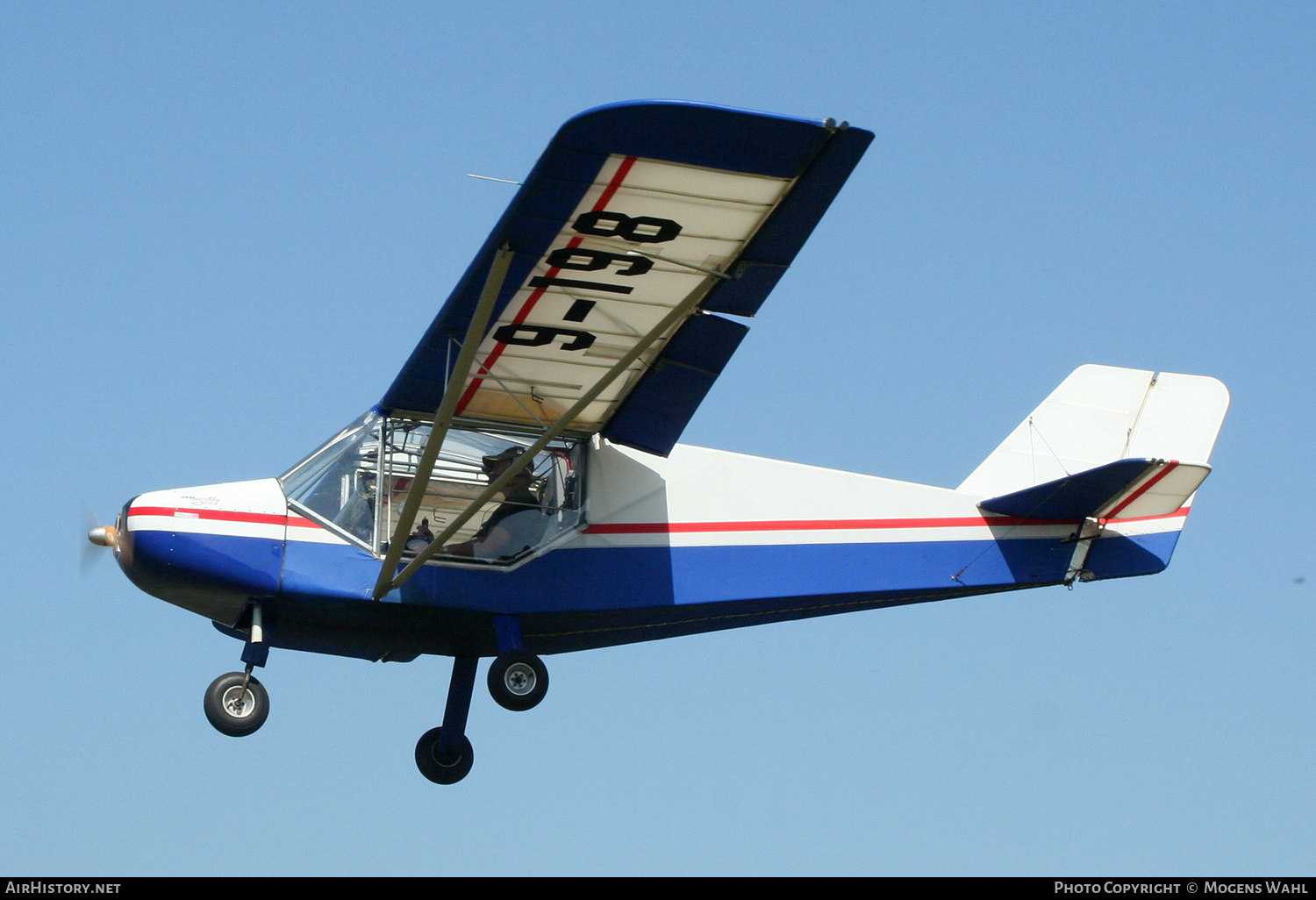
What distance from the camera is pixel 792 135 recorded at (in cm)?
940

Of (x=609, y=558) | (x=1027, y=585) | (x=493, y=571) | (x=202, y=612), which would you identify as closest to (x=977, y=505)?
(x=1027, y=585)

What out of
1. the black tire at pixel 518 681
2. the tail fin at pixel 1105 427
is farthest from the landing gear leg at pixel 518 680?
the tail fin at pixel 1105 427

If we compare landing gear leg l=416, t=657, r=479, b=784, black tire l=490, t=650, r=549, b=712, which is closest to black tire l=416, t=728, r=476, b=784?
landing gear leg l=416, t=657, r=479, b=784

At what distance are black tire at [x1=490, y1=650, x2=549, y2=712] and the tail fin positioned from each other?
414 cm

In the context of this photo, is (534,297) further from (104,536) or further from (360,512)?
(104,536)

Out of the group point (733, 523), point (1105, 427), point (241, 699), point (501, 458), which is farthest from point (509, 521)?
point (1105, 427)

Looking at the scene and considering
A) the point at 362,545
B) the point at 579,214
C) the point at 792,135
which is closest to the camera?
the point at 792,135

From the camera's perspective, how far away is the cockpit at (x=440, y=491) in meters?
12.3

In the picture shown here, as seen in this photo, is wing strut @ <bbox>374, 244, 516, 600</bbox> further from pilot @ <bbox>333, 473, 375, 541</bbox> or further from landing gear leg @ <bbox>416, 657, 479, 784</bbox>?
landing gear leg @ <bbox>416, 657, 479, 784</bbox>

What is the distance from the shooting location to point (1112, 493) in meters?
13.4

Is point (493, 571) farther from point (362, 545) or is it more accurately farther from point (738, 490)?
point (738, 490)

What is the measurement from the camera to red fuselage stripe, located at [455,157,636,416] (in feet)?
31.6

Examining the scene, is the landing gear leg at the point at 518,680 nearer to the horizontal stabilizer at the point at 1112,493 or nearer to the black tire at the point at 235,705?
the black tire at the point at 235,705

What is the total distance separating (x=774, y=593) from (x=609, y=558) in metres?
1.32
